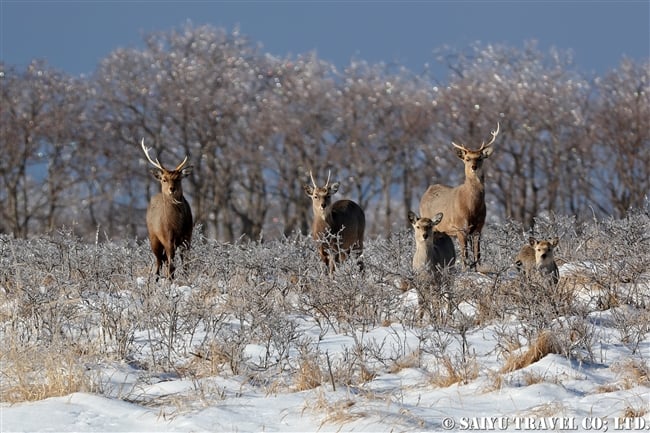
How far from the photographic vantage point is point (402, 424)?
665cm

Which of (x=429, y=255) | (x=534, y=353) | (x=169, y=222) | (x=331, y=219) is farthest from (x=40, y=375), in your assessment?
(x=331, y=219)

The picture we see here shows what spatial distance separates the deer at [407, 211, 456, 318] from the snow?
1629 mm

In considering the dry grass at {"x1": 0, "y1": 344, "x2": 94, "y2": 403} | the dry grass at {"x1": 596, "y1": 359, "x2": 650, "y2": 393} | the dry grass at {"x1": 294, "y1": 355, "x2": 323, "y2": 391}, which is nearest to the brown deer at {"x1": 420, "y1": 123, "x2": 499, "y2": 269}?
the dry grass at {"x1": 596, "y1": 359, "x2": 650, "y2": 393}

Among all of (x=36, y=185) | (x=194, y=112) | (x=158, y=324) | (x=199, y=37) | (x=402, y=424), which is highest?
(x=199, y=37)

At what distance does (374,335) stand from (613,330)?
199 cm

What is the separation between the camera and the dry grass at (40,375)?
7477 mm

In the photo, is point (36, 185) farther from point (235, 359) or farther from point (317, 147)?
point (235, 359)

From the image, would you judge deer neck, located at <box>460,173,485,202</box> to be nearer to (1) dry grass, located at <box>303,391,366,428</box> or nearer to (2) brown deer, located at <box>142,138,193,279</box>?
(2) brown deer, located at <box>142,138,193,279</box>

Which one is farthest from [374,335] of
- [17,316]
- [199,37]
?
[199,37]

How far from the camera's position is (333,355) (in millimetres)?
8297

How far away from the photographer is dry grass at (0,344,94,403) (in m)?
7.48

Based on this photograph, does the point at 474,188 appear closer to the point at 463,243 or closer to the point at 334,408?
the point at 463,243

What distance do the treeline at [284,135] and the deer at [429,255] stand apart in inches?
1159

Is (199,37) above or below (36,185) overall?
above
